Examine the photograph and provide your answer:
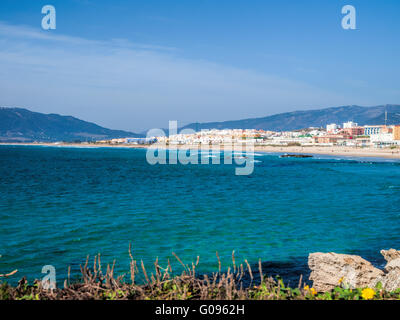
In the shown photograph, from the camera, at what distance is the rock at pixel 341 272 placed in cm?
728

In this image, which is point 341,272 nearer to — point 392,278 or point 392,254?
point 392,278

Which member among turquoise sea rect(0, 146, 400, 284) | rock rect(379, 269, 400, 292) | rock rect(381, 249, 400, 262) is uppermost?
rock rect(379, 269, 400, 292)

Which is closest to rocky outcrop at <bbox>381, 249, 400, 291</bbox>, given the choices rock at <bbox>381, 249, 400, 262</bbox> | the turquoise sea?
rock at <bbox>381, 249, 400, 262</bbox>

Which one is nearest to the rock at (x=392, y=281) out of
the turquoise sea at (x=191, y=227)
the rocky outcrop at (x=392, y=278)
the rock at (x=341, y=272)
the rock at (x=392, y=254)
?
the rocky outcrop at (x=392, y=278)

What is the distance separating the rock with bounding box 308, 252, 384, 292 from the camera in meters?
7.28

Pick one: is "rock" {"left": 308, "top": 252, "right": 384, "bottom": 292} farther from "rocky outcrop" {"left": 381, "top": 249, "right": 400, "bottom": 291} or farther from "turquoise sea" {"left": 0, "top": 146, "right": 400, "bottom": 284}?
"turquoise sea" {"left": 0, "top": 146, "right": 400, "bottom": 284}

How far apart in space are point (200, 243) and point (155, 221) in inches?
166

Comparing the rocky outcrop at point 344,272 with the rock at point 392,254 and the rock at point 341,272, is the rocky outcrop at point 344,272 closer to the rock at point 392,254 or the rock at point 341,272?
the rock at point 341,272

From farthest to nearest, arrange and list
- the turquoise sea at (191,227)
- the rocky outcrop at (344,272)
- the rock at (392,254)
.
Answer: the turquoise sea at (191,227) → the rock at (392,254) → the rocky outcrop at (344,272)

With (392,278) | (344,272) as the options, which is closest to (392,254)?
(344,272)

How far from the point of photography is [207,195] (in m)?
25.0

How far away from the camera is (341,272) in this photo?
7.52 metres

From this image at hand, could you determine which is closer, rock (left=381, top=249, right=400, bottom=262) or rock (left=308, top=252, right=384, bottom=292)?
rock (left=308, top=252, right=384, bottom=292)
